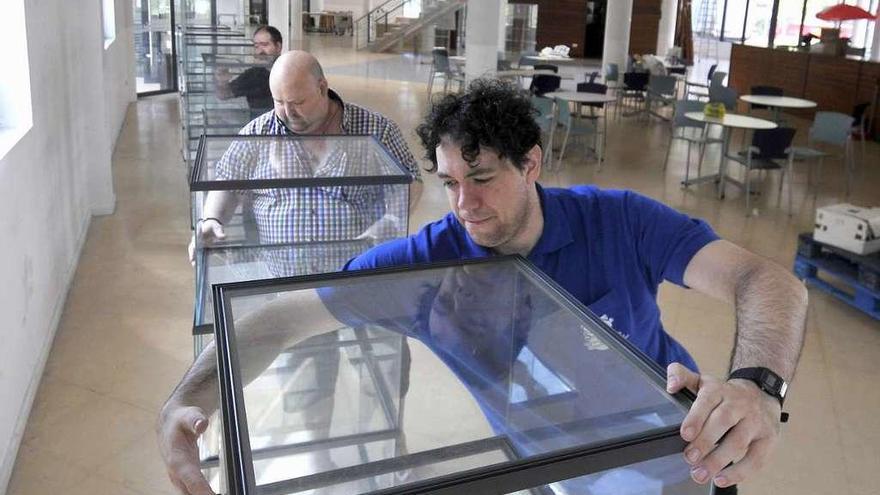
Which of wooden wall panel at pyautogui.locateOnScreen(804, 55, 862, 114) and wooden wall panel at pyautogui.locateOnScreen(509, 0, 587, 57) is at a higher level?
wooden wall panel at pyautogui.locateOnScreen(509, 0, 587, 57)

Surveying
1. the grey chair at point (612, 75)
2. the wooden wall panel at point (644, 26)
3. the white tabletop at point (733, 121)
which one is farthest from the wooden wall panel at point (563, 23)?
the white tabletop at point (733, 121)

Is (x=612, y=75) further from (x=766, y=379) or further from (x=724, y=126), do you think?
(x=766, y=379)

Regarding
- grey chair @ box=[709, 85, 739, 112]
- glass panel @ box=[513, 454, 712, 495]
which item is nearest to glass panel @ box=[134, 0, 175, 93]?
grey chair @ box=[709, 85, 739, 112]

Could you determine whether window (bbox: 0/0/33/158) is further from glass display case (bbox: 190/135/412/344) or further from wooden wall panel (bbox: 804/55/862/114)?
wooden wall panel (bbox: 804/55/862/114)

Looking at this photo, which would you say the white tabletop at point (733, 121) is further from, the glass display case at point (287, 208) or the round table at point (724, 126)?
the glass display case at point (287, 208)

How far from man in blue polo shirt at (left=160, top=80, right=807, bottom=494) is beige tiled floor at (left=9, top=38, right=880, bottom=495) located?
1848 millimetres

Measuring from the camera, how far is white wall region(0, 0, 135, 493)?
10.6ft

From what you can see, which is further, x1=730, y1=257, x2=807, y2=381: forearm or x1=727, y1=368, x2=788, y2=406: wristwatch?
x1=730, y1=257, x2=807, y2=381: forearm

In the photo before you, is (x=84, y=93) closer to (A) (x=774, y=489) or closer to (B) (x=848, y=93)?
(A) (x=774, y=489)

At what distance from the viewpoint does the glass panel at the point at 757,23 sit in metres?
20.8

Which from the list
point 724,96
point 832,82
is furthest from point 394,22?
point 724,96

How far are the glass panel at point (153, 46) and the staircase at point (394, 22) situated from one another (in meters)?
8.90

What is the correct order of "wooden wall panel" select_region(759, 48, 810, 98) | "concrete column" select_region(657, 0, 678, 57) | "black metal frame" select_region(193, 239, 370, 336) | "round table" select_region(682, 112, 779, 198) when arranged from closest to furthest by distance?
1. "black metal frame" select_region(193, 239, 370, 336)
2. "round table" select_region(682, 112, 779, 198)
3. "wooden wall panel" select_region(759, 48, 810, 98)
4. "concrete column" select_region(657, 0, 678, 57)

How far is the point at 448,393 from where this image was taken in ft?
3.83
